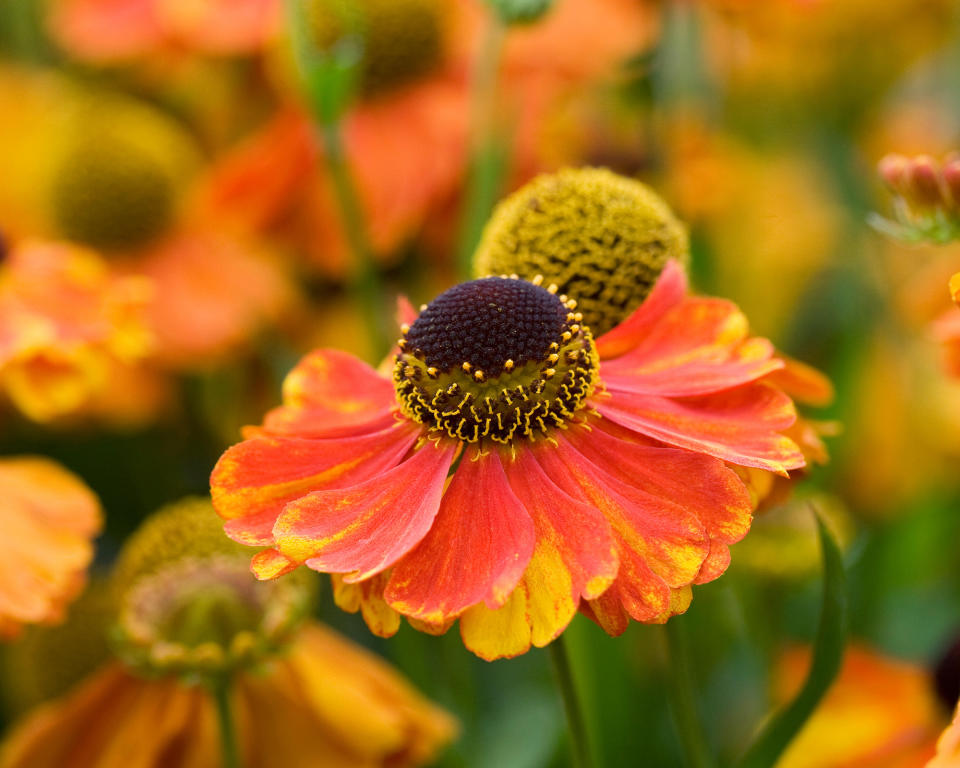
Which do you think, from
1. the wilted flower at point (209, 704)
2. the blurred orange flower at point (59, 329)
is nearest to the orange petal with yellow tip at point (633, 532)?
the wilted flower at point (209, 704)

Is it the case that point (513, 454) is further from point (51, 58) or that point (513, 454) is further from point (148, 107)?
point (51, 58)

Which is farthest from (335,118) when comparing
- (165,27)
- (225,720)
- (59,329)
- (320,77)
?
(165,27)

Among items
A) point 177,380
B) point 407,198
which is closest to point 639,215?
point 407,198

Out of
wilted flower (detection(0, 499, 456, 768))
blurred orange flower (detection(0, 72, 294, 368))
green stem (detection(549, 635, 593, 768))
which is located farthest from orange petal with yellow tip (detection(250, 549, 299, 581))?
blurred orange flower (detection(0, 72, 294, 368))

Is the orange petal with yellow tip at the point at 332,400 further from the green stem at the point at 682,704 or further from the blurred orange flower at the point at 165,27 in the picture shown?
the blurred orange flower at the point at 165,27

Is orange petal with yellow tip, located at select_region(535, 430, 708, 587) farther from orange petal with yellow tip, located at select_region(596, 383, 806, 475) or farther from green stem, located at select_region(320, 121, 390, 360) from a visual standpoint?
green stem, located at select_region(320, 121, 390, 360)

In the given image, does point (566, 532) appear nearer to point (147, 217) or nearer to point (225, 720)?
point (225, 720)
